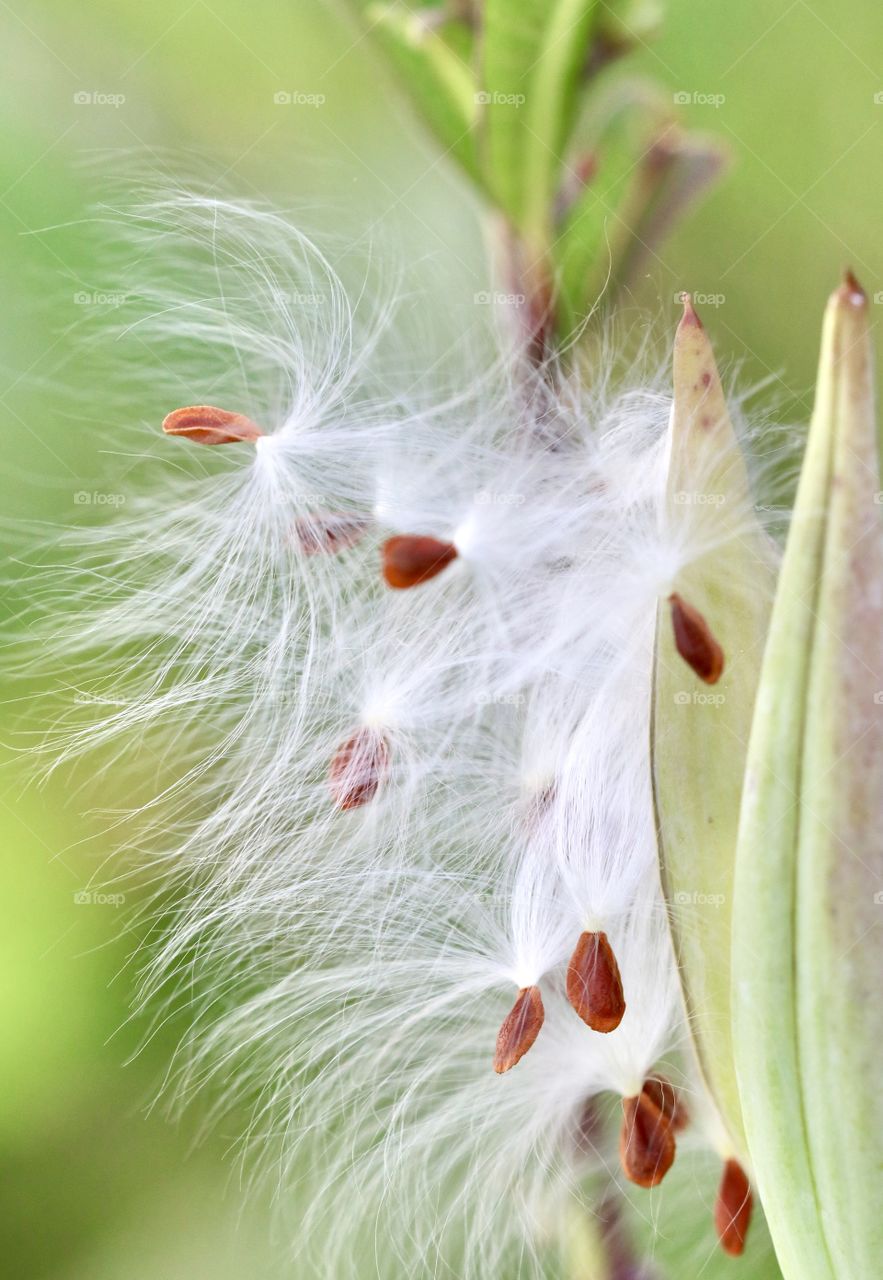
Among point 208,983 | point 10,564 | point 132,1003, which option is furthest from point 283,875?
point 10,564

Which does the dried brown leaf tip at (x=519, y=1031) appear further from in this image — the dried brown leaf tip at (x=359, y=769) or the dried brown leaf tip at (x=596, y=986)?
the dried brown leaf tip at (x=359, y=769)

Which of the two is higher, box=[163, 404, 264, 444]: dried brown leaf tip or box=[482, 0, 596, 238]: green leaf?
box=[482, 0, 596, 238]: green leaf

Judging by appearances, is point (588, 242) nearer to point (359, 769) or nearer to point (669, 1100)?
point (359, 769)

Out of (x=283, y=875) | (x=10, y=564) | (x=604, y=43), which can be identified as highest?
(x=604, y=43)

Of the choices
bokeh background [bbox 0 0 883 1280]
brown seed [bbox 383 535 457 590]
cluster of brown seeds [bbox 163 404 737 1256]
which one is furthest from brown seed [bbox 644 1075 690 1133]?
bokeh background [bbox 0 0 883 1280]

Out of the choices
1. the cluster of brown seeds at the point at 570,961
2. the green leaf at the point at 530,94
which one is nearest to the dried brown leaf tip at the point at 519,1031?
Answer: the cluster of brown seeds at the point at 570,961

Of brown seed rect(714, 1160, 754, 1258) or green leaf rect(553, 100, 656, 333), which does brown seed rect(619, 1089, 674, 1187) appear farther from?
green leaf rect(553, 100, 656, 333)

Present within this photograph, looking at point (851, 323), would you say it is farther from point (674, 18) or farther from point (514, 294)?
point (674, 18)

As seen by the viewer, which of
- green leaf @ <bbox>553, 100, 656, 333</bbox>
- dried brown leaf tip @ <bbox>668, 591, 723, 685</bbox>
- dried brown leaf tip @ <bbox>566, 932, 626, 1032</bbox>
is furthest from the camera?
green leaf @ <bbox>553, 100, 656, 333</bbox>
